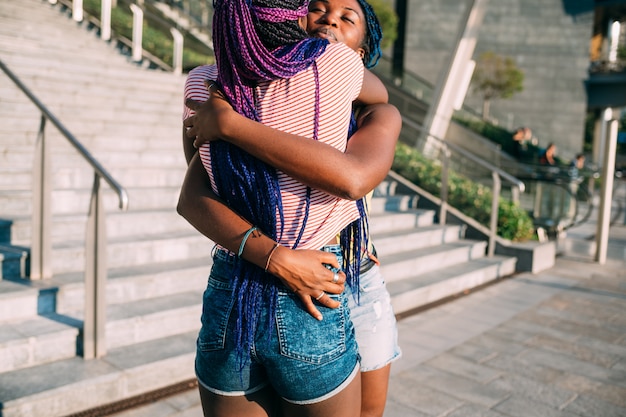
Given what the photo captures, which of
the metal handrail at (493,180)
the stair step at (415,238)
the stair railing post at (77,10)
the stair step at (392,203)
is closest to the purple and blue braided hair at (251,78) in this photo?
the stair step at (415,238)

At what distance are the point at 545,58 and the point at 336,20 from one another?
2828cm

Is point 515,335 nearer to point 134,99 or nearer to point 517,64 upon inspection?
point 134,99

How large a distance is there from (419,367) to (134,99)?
5.68m

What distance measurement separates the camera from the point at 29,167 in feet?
17.6

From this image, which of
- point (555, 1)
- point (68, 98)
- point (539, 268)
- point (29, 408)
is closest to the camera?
point (29, 408)

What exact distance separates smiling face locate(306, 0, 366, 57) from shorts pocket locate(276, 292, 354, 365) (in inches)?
33.1

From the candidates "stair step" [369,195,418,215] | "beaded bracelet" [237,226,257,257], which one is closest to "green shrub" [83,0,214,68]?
"stair step" [369,195,418,215]

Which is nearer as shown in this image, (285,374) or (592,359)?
(285,374)

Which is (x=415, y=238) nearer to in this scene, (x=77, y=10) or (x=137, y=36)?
(x=137, y=36)

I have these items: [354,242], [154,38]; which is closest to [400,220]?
[354,242]

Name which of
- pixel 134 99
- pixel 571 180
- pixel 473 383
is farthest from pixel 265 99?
pixel 571 180

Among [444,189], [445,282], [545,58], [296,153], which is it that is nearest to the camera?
[296,153]

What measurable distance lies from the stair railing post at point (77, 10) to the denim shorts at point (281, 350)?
12.8m

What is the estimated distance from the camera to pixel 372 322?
185 centimetres
